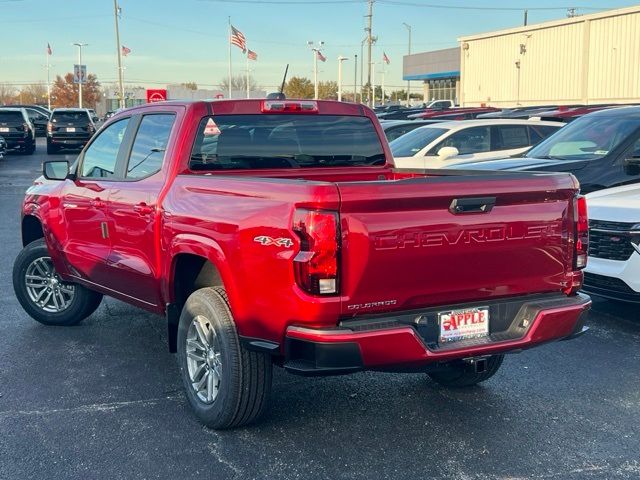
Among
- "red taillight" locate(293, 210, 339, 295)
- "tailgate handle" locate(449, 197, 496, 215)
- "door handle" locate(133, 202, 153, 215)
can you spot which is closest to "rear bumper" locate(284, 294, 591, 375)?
"red taillight" locate(293, 210, 339, 295)

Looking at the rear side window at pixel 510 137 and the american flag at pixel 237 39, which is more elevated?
the american flag at pixel 237 39

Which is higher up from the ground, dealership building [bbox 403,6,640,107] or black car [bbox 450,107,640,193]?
dealership building [bbox 403,6,640,107]

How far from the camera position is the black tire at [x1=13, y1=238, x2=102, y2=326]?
6.76 metres

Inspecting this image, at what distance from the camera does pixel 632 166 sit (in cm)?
803

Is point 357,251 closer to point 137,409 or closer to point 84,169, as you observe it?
point 137,409

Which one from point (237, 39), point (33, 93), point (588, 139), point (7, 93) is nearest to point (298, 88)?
point (237, 39)

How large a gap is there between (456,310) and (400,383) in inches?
57.6

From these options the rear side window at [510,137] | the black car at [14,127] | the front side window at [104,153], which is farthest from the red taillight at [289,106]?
the black car at [14,127]

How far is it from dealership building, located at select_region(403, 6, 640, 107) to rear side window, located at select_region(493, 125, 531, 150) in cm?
2219

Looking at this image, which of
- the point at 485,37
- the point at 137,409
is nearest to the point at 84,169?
the point at 137,409

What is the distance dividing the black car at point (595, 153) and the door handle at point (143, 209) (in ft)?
13.6

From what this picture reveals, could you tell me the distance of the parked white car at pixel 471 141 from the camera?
1283 centimetres

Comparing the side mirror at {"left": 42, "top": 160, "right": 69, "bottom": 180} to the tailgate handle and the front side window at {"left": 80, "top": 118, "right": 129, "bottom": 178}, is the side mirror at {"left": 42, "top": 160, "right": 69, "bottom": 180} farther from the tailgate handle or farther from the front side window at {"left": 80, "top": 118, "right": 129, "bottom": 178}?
the tailgate handle

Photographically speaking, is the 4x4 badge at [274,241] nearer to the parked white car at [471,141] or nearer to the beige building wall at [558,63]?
the parked white car at [471,141]
